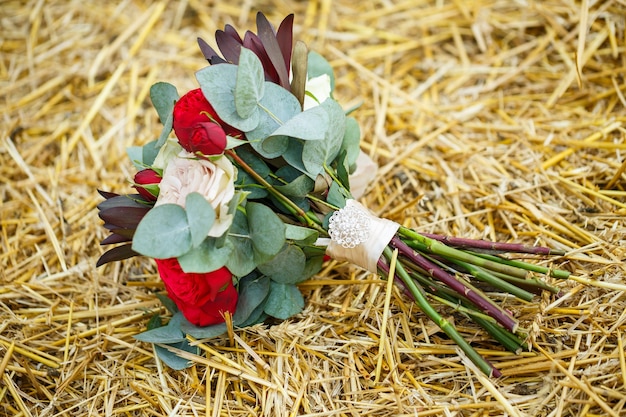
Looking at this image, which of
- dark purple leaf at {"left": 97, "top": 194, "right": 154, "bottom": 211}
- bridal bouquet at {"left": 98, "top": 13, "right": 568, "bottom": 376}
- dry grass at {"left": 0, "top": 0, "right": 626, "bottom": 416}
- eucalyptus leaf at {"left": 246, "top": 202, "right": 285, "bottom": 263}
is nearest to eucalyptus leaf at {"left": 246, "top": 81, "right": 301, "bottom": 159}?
bridal bouquet at {"left": 98, "top": 13, "right": 568, "bottom": 376}

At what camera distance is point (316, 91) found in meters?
1.05

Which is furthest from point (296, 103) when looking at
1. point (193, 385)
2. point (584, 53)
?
point (584, 53)

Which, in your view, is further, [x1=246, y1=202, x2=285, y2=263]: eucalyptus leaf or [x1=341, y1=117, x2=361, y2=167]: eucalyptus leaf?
[x1=341, y1=117, x2=361, y2=167]: eucalyptus leaf

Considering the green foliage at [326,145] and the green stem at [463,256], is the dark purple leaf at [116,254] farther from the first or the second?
the green stem at [463,256]

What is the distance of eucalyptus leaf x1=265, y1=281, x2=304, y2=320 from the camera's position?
1025mm

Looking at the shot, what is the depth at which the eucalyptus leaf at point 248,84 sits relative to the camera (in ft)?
2.93

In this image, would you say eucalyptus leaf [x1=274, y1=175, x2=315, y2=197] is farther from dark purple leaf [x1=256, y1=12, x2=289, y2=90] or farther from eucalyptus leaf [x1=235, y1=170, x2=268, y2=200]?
dark purple leaf [x1=256, y1=12, x2=289, y2=90]

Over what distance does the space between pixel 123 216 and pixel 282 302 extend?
13.2 inches

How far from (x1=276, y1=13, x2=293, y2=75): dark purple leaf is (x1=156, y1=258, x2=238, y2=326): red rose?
16.2 inches

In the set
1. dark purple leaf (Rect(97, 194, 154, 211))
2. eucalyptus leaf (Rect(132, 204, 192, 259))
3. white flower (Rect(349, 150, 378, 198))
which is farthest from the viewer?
white flower (Rect(349, 150, 378, 198))

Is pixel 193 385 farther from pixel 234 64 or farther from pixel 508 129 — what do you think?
pixel 508 129

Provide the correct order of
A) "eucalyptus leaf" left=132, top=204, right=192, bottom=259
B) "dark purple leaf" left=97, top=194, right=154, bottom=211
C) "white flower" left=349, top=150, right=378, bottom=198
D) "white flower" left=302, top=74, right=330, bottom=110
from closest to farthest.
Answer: "eucalyptus leaf" left=132, top=204, right=192, bottom=259 → "dark purple leaf" left=97, top=194, right=154, bottom=211 → "white flower" left=302, top=74, right=330, bottom=110 → "white flower" left=349, top=150, right=378, bottom=198

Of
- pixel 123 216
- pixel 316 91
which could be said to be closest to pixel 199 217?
pixel 123 216

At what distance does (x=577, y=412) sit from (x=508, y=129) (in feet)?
2.46
